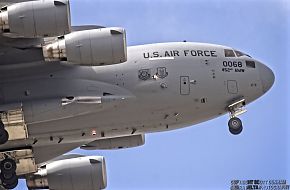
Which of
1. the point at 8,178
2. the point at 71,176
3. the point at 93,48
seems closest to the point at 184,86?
the point at 93,48

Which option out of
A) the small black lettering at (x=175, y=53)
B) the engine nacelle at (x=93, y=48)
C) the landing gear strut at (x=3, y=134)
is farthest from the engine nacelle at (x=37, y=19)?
the small black lettering at (x=175, y=53)

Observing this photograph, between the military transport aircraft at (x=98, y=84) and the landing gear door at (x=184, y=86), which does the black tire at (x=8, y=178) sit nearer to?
the military transport aircraft at (x=98, y=84)

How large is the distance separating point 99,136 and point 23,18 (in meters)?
6.95

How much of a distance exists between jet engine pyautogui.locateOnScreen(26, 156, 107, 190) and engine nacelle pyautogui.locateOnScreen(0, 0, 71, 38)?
34.0ft

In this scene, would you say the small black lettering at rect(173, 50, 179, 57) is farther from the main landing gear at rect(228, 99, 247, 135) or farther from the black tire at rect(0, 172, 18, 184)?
the black tire at rect(0, 172, 18, 184)

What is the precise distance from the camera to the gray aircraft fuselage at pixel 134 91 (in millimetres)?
40594

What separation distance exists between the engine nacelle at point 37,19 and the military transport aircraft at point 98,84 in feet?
0.12

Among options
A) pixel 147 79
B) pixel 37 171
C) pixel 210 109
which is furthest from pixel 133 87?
pixel 37 171

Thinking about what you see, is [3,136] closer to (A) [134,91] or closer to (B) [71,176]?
(A) [134,91]

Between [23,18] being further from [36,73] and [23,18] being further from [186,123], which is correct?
[186,123]

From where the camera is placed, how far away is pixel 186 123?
42.7 m

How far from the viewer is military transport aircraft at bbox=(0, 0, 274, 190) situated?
39000 millimetres

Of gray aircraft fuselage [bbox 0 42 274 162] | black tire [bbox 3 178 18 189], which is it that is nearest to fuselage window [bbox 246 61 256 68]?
gray aircraft fuselage [bbox 0 42 274 162]

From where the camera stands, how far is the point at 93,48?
3891cm
